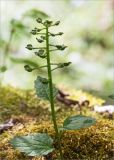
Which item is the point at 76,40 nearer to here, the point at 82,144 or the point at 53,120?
the point at 82,144

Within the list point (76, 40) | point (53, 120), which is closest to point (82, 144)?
point (53, 120)

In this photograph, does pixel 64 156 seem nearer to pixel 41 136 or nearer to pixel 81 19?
pixel 41 136

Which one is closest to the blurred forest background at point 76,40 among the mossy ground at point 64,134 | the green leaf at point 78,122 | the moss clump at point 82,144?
the mossy ground at point 64,134

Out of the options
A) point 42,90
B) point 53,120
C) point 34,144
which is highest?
point 42,90

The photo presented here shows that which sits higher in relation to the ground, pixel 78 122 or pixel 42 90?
pixel 42 90

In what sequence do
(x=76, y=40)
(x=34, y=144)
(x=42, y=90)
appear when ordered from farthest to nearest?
(x=76, y=40) → (x=42, y=90) → (x=34, y=144)

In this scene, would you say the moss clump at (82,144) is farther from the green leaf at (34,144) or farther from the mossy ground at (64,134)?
the green leaf at (34,144)
